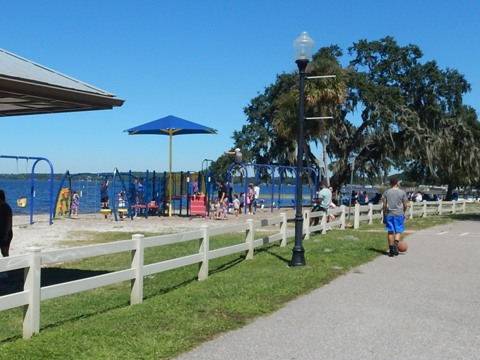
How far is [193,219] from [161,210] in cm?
288

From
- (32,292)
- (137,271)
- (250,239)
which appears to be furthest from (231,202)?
(32,292)

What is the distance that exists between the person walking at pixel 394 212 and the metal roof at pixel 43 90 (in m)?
6.55

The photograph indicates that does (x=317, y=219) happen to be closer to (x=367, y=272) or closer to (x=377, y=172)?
(x=367, y=272)

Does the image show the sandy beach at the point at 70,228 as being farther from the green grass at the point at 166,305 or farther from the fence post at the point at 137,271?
the fence post at the point at 137,271

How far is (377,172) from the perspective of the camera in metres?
44.1

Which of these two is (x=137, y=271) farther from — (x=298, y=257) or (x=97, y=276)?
(x=298, y=257)

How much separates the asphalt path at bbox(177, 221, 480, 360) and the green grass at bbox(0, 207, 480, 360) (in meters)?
0.30

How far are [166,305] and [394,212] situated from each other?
7.01m

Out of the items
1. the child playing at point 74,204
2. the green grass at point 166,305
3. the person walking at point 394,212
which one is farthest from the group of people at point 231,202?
the person walking at point 394,212

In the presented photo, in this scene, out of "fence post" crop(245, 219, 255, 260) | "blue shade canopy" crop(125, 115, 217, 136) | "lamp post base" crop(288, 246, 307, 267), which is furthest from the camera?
"blue shade canopy" crop(125, 115, 217, 136)

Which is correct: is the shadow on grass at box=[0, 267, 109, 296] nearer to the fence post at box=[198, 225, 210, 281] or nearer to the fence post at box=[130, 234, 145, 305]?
the fence post at box=[198, 225, 210, 281]

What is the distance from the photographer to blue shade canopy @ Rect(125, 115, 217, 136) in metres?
25.4

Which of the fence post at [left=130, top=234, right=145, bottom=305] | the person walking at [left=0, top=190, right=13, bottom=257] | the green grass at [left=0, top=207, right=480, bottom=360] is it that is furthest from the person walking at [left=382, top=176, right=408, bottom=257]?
the person walking at [left=0, top=190, right=13, bottom=257]

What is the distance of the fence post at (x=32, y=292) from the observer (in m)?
6.17
